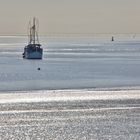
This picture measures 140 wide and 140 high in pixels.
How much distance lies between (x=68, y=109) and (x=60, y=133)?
10.1 m

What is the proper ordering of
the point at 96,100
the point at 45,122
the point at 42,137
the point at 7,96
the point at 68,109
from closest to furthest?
the point at 42,137 < the point at 45,122 < the point at 68,109 < the point at 96,100 < the point at 7,96

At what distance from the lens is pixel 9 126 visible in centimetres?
3456

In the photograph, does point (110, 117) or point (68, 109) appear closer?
point (110, 117)

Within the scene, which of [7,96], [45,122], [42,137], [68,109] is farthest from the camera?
[7,96]

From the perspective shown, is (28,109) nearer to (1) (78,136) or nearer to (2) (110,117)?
(2) (110,117)

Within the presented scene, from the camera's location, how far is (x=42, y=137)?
31141 millimetres

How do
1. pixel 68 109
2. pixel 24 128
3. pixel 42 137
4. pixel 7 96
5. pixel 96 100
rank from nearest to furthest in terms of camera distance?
pixel 42 137, pixel 24 128, pixel 68 109, pixel 96 100, pixel 7 96

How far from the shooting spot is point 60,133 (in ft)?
106

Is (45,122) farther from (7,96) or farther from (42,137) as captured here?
(7,96)

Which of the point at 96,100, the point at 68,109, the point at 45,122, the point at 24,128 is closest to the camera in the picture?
the point at 24,128

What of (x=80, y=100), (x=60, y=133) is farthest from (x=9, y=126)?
(x=80, y=100)

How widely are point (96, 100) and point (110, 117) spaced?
1070 centimetres

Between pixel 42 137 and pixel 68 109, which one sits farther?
pixel 68 109

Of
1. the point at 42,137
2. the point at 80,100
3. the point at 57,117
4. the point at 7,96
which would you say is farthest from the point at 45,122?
the point at 7,96
